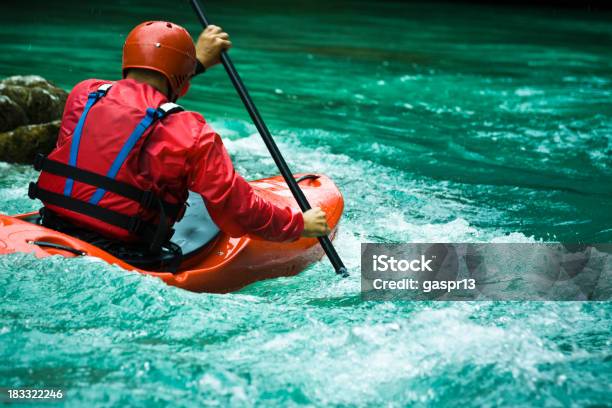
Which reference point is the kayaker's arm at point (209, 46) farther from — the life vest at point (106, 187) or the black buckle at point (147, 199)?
the black buckle at point (147, 199)

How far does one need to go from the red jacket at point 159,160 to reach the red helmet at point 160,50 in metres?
0.08

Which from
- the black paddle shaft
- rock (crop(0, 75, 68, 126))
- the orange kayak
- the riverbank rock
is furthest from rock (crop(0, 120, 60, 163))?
the black paddle shaft

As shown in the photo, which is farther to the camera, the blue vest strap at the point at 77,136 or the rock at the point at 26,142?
the rock at the point at 26,142

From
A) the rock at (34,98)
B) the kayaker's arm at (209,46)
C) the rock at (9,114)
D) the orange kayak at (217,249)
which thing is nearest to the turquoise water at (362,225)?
the orange kayak at (217,249)

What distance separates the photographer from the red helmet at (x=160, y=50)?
2947mm

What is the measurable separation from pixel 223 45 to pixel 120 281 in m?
1.10

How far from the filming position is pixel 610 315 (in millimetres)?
3305

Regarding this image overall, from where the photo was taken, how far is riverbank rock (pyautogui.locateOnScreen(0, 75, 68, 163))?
5777 mm

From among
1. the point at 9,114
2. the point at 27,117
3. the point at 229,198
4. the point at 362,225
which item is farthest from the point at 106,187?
the point at 27,117

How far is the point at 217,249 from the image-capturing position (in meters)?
3.54

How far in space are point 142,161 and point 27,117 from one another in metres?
3.52

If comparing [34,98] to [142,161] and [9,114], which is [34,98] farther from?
[142,161]

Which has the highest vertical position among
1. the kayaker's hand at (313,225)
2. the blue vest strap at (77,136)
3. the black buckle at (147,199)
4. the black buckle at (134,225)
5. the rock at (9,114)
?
the blue vest strap at (77,136)

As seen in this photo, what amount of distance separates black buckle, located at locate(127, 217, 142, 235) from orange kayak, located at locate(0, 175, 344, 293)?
13cm
